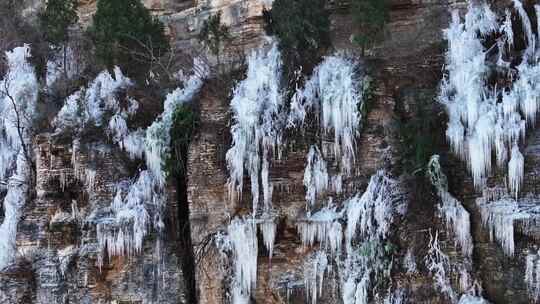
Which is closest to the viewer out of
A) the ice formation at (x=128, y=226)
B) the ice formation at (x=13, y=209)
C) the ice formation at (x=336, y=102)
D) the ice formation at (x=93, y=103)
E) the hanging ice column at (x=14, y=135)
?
the ice formation at (x=336, y=102)

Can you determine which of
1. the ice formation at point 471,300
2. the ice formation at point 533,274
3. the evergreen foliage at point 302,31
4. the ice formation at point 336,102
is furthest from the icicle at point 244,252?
the ice formation at point 533,274

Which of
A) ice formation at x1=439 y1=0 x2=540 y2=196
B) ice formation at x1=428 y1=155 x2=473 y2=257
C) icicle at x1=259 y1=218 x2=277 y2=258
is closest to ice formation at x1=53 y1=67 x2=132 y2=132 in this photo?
icicle at x1=259 y1=218 x2=277 y2=258

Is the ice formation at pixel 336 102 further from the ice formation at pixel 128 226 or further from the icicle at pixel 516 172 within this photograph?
the ice formation at pixel 128 226

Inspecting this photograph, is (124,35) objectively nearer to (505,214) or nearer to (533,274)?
(505,214)

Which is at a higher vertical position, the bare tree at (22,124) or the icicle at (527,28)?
the icicle at (527,28)

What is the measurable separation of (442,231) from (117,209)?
21.2 ft

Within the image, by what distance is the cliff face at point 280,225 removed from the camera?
1288cm

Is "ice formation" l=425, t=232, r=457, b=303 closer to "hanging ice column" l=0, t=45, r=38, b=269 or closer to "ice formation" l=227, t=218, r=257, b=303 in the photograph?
"ice formation" l=227, t=218, r=257, b=303

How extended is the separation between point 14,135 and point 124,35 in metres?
3.61

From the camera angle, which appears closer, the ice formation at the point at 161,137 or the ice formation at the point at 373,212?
the ice formation at the point at 373,212

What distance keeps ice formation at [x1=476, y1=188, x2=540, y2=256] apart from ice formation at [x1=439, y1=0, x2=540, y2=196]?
223 mm

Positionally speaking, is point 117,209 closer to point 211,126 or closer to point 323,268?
point 211,126

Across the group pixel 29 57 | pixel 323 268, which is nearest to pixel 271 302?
pixel 323 268

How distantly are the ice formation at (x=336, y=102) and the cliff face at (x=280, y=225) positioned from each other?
0.15 m
